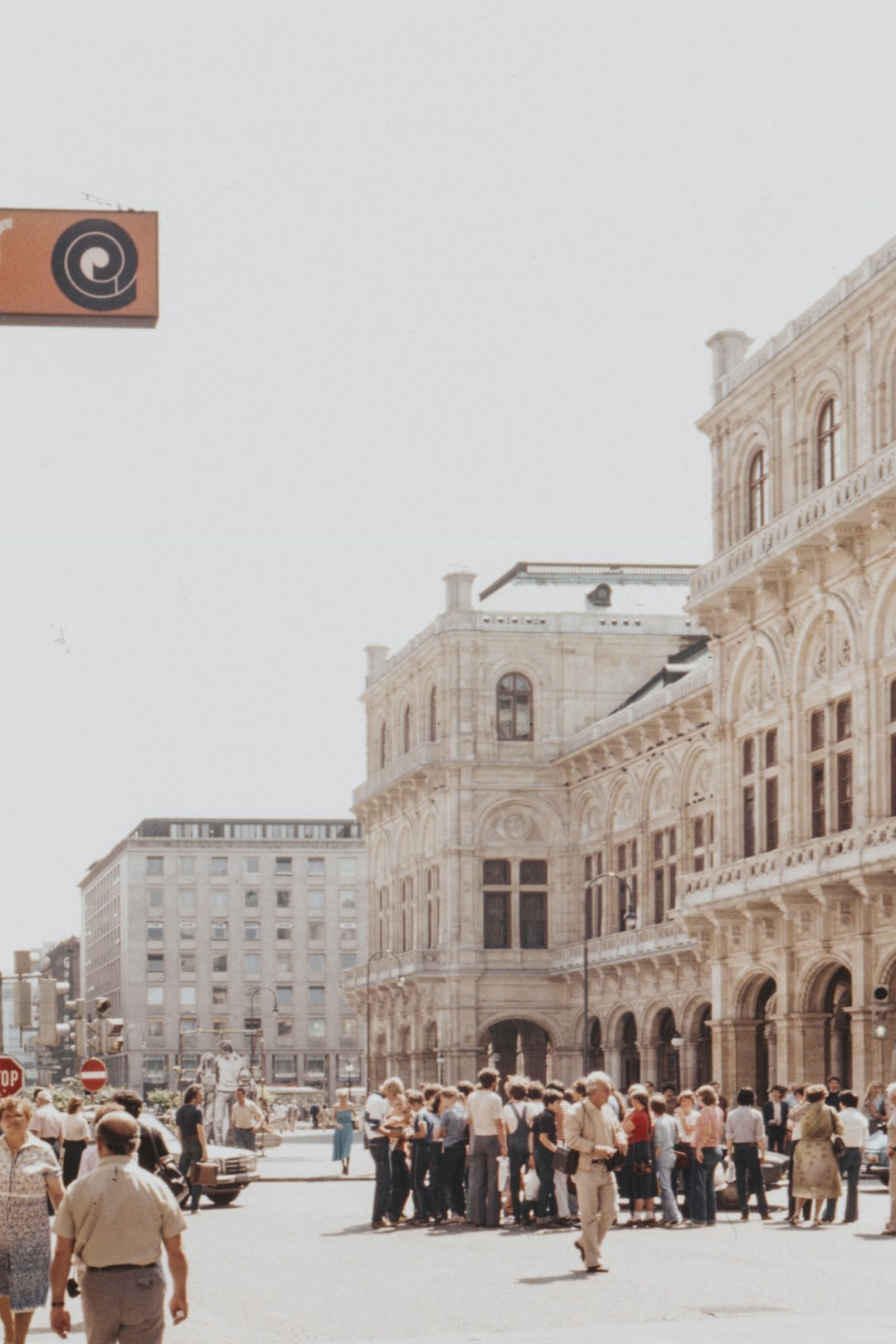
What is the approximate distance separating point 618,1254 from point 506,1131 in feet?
15.4

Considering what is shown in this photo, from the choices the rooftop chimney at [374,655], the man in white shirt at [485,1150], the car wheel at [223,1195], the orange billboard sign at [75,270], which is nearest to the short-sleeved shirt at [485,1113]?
the man in white shirt at [485,1150]

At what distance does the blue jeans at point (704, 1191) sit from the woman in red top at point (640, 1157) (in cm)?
47

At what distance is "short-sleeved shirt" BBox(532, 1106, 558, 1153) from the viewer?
25.8 m

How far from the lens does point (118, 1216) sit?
1084 cm

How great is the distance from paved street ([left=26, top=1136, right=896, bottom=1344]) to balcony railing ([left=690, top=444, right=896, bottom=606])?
62.9 feet

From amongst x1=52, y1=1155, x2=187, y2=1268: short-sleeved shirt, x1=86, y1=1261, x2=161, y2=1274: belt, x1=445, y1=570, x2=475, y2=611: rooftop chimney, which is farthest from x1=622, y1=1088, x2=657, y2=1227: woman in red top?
x1=445, y1=570, x2=475, y2=611: rooftop chimney

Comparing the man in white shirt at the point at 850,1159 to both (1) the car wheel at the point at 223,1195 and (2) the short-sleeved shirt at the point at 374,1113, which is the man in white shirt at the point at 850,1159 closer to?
(2) the short-sleeved shirt at the point at 374,1113

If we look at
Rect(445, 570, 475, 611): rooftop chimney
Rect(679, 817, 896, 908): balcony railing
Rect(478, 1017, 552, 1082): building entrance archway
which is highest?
Rect(445, 570, 475, 611): rooftop chimney

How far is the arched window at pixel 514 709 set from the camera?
255 feet

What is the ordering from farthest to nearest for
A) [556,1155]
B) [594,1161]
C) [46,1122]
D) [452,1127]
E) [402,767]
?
1. [402,767]
2. [452,1127]
3. [556,1155]
4. [46,1122]
5. [594,1161]

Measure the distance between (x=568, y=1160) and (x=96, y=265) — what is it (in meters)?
13.5

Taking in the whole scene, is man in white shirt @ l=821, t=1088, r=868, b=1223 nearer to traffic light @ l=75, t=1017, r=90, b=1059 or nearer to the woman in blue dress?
traffic light @ l=75, t=1017, r=90, b=1059

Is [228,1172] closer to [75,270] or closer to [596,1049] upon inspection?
[75,270]

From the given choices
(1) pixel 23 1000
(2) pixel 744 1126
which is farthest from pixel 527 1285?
(1) pixel 23 1000
